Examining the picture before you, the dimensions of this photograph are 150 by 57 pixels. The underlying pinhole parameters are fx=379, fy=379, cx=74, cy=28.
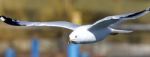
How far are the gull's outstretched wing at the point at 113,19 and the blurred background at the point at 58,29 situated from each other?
88 cm

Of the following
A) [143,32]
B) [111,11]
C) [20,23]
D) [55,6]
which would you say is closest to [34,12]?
[55,6]

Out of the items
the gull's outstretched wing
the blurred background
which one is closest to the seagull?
the gull's outstretched wing

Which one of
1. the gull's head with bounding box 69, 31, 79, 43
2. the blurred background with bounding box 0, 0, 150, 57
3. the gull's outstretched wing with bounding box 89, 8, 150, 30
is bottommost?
the gull's head with bounding box 69, 31, 79, 43

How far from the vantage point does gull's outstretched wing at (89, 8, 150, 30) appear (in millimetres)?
299

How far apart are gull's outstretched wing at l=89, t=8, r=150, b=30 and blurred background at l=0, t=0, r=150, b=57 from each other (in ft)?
2.88

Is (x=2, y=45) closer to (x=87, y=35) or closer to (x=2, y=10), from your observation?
(x=2, y=10)

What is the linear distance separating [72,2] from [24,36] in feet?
0.76

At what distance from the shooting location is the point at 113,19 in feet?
0.98

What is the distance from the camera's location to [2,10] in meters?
1.25

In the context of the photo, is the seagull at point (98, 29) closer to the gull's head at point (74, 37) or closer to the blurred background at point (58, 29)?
the gull's head at point (74, 37)

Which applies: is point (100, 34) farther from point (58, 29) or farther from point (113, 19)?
point (58, 29)

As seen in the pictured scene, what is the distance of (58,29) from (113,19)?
0.94 m

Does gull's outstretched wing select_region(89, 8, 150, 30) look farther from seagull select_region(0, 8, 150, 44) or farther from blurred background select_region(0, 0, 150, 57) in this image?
blurred background select_region(0, 0, 150, 57)

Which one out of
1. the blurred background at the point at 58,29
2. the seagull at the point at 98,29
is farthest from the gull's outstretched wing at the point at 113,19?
the blurred background at the point at 58,29
